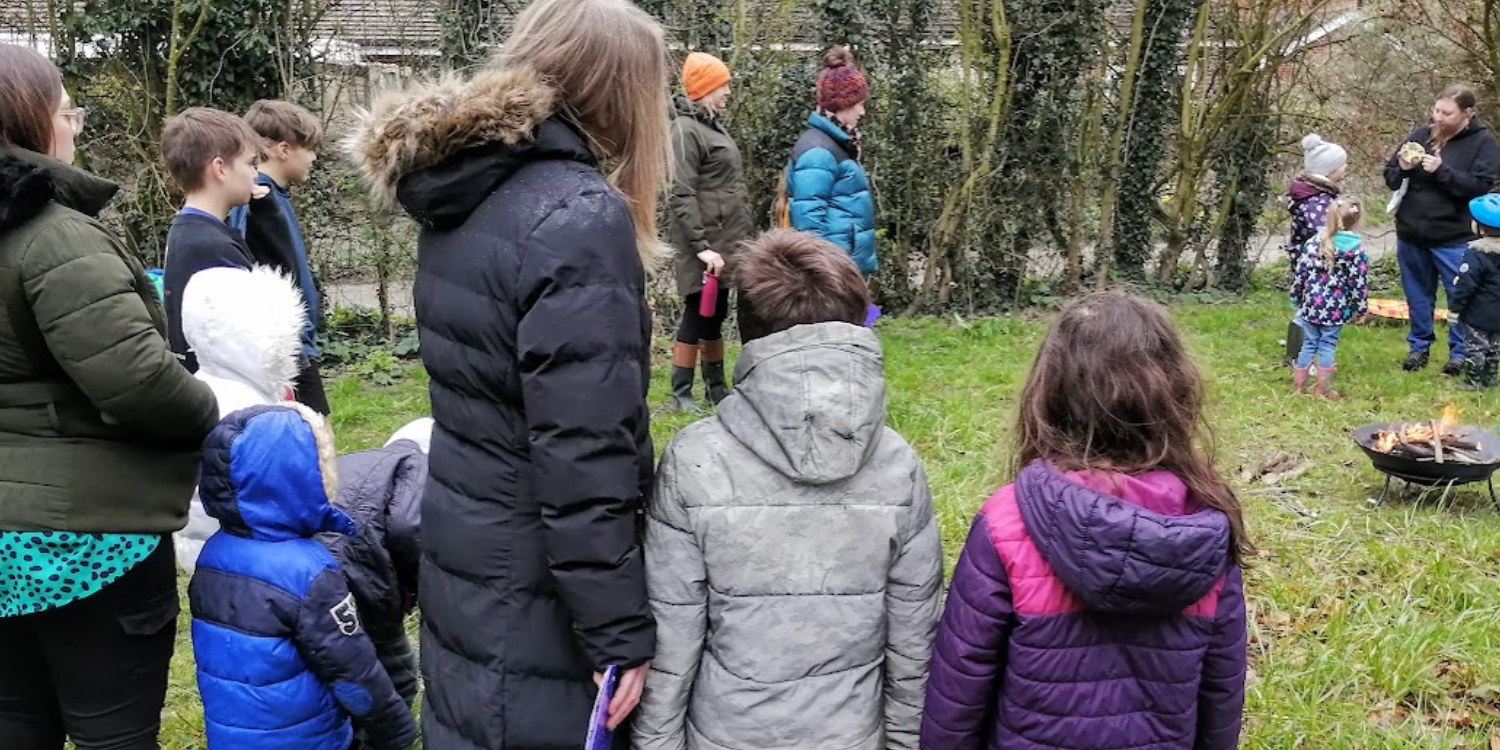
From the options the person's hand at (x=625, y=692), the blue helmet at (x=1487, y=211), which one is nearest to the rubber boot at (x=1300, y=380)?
the blue helmet at (x=1487, y=211)

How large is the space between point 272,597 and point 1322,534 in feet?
13.3

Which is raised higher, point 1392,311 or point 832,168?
point 832,168

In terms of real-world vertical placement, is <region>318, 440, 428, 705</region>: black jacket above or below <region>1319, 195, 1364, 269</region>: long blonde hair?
below

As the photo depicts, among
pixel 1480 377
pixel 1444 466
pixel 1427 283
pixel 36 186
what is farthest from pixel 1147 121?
pixel 36 186

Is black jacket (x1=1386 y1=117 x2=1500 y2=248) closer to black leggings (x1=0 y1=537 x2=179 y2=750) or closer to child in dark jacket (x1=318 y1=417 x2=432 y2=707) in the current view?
child in dark jacket (x1=318 y1=417 x2=432 y2=707)

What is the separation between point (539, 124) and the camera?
189 centimetres

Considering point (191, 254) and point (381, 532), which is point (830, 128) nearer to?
point (191, 254)

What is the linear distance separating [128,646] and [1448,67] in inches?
498

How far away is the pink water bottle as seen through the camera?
6.09 metres

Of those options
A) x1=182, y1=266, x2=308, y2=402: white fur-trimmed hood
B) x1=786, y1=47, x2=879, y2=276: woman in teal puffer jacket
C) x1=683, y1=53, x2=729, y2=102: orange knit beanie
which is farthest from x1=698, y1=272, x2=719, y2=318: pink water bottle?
x1=182, y1=266, x2=308, y2=402: white fur-trimmed hood

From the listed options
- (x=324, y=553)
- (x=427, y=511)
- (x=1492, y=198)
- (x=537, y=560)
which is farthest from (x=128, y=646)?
(x=1492, y=198)

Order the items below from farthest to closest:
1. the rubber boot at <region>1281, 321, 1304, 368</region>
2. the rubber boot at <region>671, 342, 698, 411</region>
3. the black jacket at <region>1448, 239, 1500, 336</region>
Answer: the rubber boot at <region>1281, 321, 1304, 368</region>
the black jacket at <region>1448, 239, 1500, 336</region>
the rubber boot at <region>671, 342, 698, 411</region>

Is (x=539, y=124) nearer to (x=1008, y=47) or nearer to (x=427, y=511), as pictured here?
(x=427, y=511)

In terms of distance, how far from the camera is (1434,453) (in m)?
4.71
